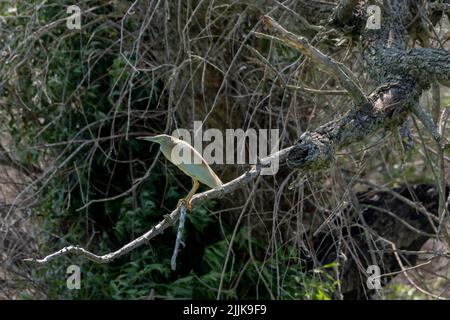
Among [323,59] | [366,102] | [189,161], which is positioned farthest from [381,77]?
[189,161]

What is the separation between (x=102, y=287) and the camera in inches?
201

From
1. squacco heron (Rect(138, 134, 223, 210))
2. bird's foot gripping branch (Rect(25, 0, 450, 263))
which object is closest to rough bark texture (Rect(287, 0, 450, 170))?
bird's foot gripping branch (Rect(25, 0, 450, 263))

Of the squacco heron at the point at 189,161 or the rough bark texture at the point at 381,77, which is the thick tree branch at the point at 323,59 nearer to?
the rough bark texture at the point at 381,77

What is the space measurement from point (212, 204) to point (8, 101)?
1.59 metres

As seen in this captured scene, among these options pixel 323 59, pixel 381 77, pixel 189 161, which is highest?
pixel 381 77

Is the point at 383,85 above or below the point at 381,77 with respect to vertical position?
below

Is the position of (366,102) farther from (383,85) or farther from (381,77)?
(381,77)

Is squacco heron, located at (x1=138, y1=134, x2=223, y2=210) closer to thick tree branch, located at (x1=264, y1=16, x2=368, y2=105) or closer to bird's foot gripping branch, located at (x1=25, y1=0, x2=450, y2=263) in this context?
bird's foot gripping branch, located at (x1=25, y1=0, x2=450, y2=263)

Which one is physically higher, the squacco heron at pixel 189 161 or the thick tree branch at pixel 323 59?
the thick tree branch at pixel 323 59

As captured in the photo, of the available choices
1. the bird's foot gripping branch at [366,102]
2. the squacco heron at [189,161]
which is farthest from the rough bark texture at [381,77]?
the squacco heron at [189,161]
